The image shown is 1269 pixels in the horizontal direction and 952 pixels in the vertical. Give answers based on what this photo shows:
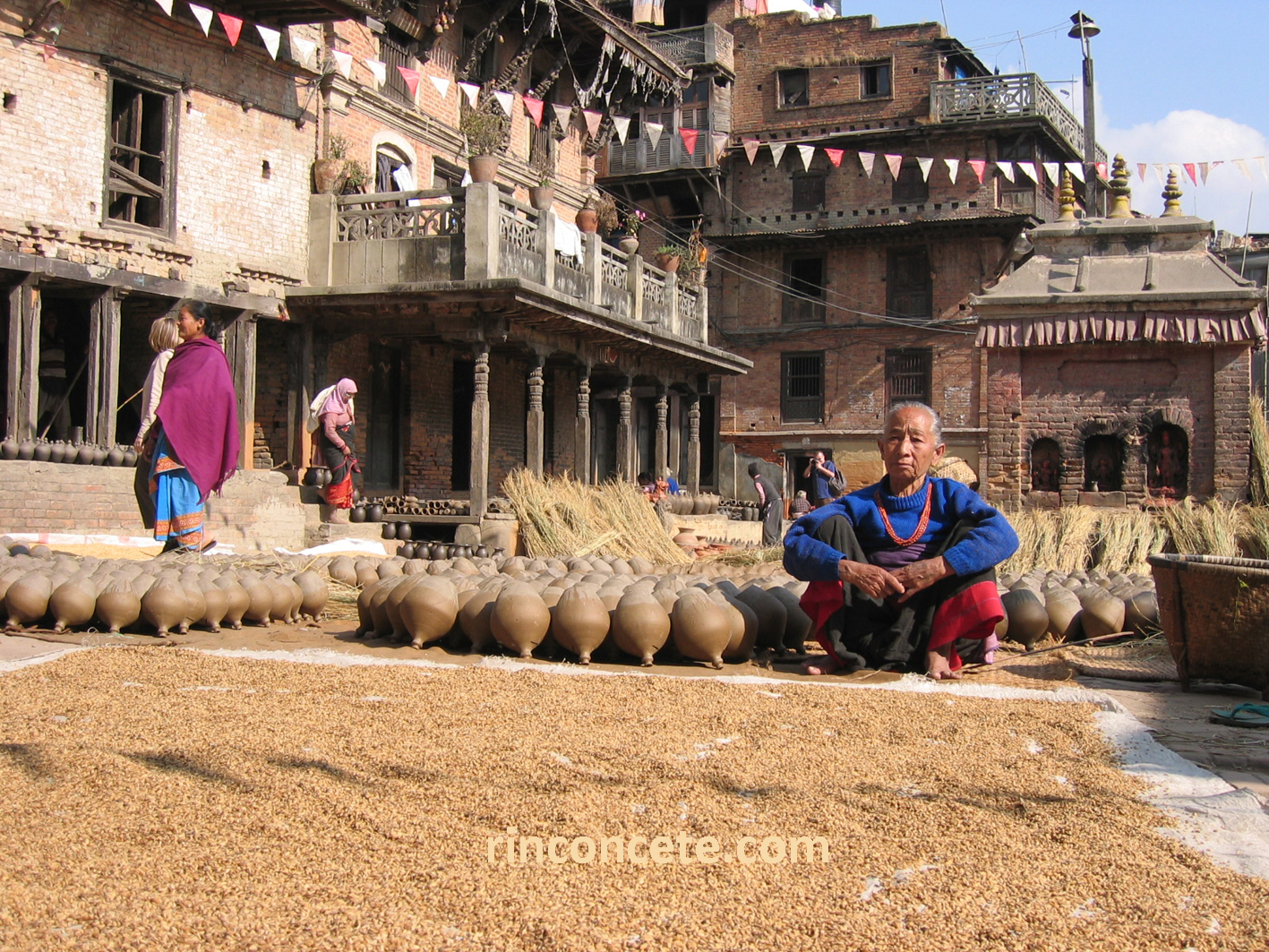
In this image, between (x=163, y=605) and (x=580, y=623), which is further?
(x=163, y=605)

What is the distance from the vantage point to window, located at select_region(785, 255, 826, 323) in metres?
29.7

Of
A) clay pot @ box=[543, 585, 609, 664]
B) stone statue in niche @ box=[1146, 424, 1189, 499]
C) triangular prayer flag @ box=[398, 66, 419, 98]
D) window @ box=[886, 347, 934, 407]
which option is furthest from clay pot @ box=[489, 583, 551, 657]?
window @ box=[886, 347, 934, 407]

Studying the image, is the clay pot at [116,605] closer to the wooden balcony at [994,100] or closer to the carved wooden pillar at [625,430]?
the carved wooden pillar at [625,430]

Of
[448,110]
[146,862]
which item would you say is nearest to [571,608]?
[146,862]

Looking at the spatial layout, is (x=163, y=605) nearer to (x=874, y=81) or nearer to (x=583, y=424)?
(x=583, y=424)

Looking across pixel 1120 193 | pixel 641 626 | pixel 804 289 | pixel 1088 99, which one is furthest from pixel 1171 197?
pixel 1088 99

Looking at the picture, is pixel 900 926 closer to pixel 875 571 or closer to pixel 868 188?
pixel 875 571

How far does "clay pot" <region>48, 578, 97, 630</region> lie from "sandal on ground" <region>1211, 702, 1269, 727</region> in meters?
5.11

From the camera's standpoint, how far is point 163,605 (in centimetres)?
561

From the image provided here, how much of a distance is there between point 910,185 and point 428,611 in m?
26.3

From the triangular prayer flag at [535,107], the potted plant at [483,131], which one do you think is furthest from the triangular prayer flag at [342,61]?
the triangular prayer flag at [535,107]

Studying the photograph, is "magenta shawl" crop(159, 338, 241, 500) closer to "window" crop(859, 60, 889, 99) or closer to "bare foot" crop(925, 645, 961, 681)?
"bare foot" crop(925, 645, 961, 681)

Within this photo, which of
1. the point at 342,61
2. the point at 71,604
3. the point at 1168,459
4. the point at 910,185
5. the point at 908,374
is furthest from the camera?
the point at 910,185

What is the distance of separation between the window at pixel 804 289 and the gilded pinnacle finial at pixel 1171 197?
49.4 ft
